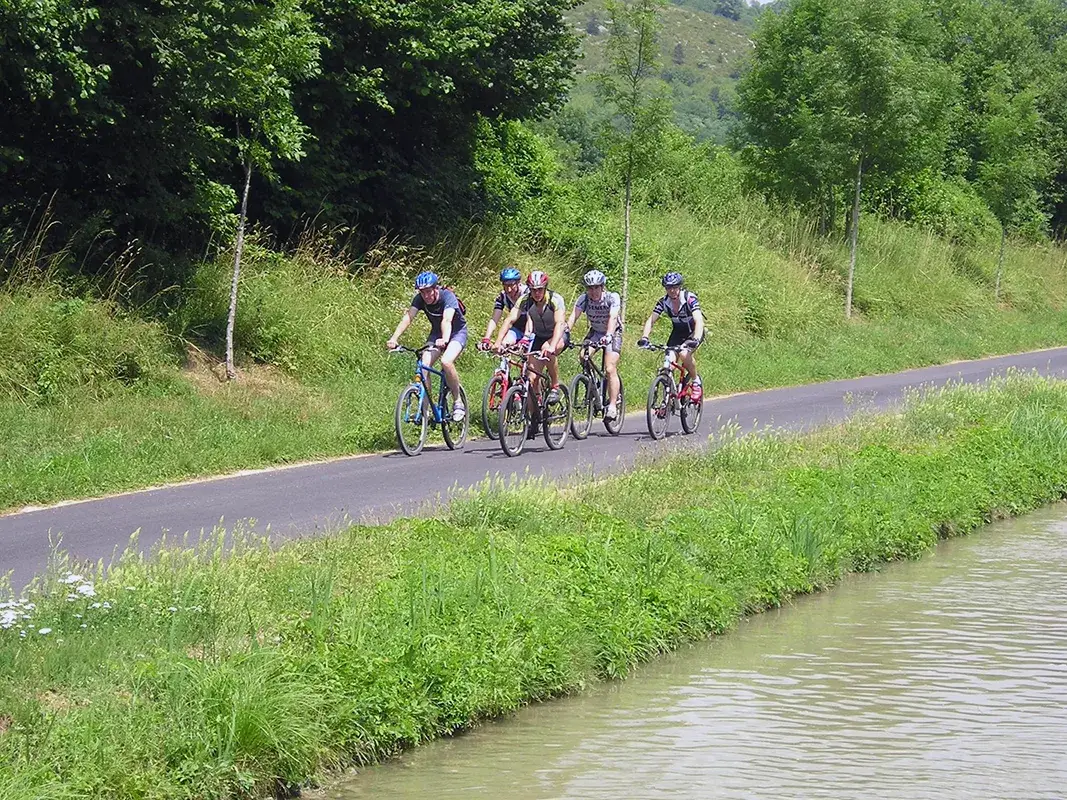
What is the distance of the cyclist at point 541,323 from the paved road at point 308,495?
2.91 ft

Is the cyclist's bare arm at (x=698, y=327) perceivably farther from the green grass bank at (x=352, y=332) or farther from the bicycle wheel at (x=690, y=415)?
the green grass bank at (x=352, y=332)

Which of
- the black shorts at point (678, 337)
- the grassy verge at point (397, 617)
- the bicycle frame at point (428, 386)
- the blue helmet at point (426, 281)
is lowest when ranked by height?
the grassy verge at point (397, 617)

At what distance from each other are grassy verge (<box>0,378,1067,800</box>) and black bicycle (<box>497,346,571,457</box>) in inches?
89.9

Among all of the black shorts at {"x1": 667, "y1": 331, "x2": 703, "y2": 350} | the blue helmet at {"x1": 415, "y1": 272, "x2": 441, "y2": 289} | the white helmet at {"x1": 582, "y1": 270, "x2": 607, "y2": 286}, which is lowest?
the black shorts at {"x1": 667, "y1": 331, "x2": 703, "y2": 350}

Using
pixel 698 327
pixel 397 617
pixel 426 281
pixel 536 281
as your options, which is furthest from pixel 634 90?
pixel 397 617

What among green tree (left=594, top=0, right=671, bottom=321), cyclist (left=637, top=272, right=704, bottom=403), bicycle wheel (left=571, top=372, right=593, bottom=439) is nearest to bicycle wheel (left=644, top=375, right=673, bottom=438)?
cyclist (left=637, top=272, right=704, bottom=403)

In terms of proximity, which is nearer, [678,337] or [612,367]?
[612,367]

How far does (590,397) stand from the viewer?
57.7 ft

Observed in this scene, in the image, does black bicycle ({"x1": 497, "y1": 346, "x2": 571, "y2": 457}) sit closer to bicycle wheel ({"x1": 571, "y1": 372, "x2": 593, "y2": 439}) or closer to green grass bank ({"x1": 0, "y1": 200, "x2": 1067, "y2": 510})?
bicycle wheel ({"x1": 571, "y1": 372, "x2": 593, "y2": 439})

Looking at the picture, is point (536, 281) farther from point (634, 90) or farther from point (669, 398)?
point (634, 90)

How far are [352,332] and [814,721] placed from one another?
14719mm

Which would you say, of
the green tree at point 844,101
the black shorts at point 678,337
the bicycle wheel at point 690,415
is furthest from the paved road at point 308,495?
the green tree at point 844,101

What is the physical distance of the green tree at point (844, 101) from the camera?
106ft

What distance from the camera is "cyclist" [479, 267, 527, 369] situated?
52.9 ft
